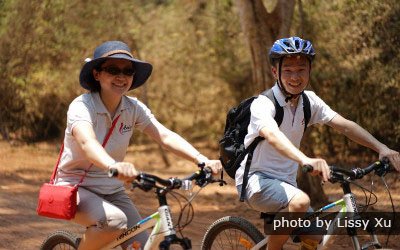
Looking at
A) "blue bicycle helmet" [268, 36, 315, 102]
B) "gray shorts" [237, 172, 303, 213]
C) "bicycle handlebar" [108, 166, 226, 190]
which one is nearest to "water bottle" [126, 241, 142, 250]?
"bicycle handlebar" [108, 166, 226, 190]

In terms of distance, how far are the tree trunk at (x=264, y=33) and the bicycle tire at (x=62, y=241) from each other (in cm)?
493

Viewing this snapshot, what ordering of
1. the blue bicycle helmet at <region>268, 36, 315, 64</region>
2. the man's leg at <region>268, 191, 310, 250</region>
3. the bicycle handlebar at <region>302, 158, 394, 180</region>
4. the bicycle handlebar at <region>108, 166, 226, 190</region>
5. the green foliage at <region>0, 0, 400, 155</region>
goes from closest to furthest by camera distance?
the bicycle handlebar at <region>108, 166, 226, 190</region>
the bicycle handlebar at <region>302, 158, 394, 180</region>
the man's leg at <region>268, 191, 310, 250</region>
the blue bicycle helmet at <region>268, 36, 315, 64</region>
the green foliage at <region>0, 0, 400, 155</region>

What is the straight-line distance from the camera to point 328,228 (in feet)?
15.3

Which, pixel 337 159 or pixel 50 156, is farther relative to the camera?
pixel 50 156

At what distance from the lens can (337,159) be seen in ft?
45.6

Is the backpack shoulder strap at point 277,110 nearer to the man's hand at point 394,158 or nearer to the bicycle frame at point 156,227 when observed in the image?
the man's hand at point 394,158

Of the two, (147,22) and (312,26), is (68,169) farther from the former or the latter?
(147,22)

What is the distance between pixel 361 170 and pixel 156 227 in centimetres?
131

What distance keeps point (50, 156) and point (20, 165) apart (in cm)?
159

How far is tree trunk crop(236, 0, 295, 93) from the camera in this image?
983 cm

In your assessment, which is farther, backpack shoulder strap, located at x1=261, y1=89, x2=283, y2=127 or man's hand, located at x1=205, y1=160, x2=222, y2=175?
backpack shoulder strap, located at x1=261, y1=89, x2=283, y2=127

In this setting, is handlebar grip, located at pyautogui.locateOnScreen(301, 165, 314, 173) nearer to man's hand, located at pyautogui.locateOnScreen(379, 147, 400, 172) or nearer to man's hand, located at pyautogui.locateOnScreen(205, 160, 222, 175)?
man's hand, located at pyautogui.locateOnScreen(205, 160, 222, 175)

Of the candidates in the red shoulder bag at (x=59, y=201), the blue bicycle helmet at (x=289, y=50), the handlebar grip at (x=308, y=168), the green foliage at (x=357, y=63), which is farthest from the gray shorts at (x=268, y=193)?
the green foliage at (x=357, y=63)

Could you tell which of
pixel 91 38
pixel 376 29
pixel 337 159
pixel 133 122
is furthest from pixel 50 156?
pixel 133 122
